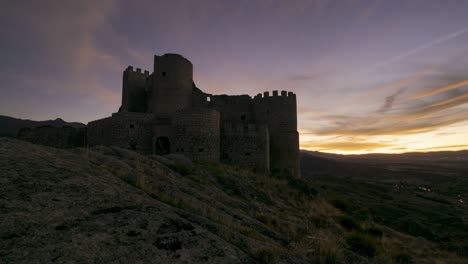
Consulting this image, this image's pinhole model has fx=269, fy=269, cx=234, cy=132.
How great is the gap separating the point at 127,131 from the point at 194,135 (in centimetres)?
521

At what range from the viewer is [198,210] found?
5371mm

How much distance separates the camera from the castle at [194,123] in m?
19.7

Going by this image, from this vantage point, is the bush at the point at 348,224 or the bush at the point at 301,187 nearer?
the bush at the point at 348,224

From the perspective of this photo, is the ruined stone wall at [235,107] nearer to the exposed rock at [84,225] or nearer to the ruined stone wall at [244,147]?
the ruined stone wall at [244,147]

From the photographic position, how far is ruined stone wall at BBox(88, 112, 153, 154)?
2006cm

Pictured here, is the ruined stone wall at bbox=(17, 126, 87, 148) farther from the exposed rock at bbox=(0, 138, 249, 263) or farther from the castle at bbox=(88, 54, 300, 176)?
the exposed rock at bbox=(0, 138, 249, 263)

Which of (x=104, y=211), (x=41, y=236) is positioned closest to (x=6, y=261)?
(x=41, y=236)

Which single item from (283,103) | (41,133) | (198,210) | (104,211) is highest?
(283,103)

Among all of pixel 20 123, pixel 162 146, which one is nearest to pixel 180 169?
pixel 162 146

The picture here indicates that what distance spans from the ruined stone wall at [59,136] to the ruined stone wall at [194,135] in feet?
30.8

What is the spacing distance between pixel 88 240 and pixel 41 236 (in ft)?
1.53

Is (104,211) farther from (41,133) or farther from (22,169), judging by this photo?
(41,133)

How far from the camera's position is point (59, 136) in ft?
A: 78.3

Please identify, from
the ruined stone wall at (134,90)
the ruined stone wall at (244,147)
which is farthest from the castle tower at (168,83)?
the ruined stone wall at (244,147)
